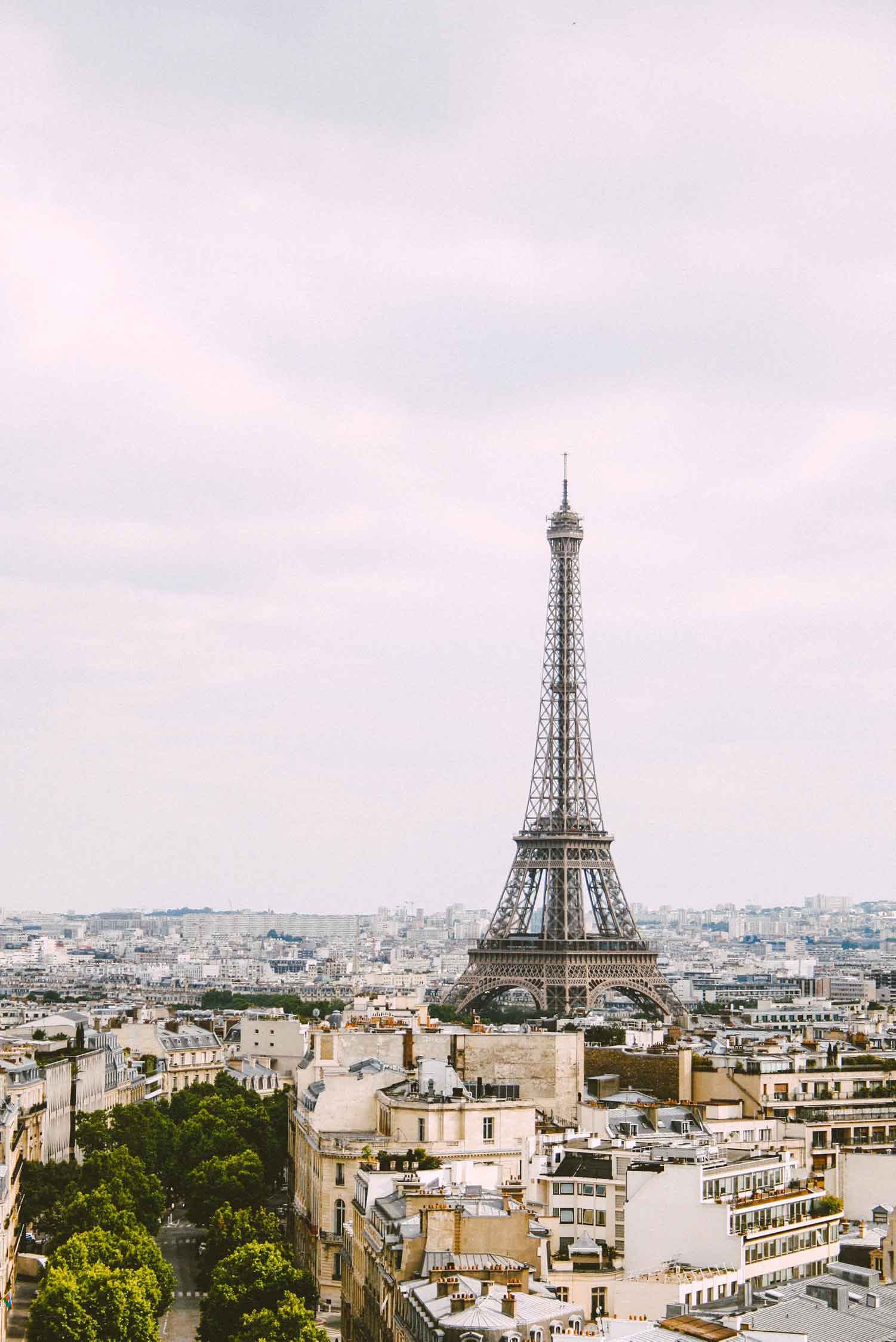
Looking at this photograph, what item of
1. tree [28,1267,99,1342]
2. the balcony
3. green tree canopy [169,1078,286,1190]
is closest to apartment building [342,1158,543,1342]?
the balcony

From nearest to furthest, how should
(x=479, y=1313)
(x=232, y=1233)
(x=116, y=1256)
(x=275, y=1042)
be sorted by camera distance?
(x=479, y=1313), (x=116, y=1256), (x=232, y=1233), (x=275, y=1042)

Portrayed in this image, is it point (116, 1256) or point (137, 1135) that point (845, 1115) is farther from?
point (137, 1135)

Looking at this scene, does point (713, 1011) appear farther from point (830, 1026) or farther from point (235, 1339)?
point (235, 1339)

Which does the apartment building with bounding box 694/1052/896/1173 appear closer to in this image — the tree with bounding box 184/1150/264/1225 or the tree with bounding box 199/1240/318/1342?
the tree with bounding box 184/1150/264/1225

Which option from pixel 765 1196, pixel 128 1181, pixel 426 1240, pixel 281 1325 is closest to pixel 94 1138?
pixel 128 1181

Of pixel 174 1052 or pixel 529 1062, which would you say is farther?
pixel 174 1052

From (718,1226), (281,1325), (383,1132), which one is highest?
(383,1132)

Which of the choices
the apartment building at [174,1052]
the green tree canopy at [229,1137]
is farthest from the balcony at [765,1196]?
the apartment building at [174,1052]
